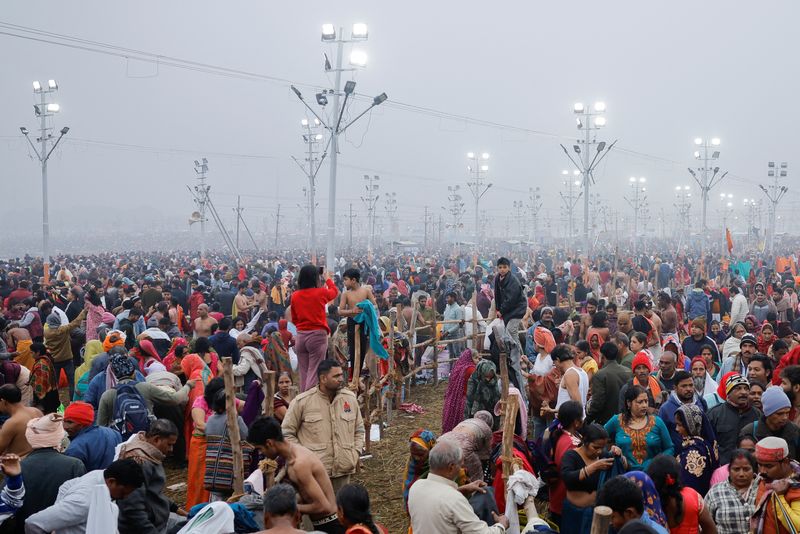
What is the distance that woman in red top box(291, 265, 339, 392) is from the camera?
7824 mm

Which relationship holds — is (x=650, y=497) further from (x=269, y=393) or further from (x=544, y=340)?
(x=544, y=340)

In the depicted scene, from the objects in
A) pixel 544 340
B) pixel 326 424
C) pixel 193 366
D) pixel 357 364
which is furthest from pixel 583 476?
pixel 193 366

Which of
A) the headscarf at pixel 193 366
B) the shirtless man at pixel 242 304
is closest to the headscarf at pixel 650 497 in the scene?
the headscarf at pixel 193 366

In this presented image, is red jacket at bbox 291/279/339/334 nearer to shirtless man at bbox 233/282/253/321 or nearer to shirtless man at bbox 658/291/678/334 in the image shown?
shirtless man at bbox 658/291/678/334

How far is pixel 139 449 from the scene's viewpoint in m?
5.15

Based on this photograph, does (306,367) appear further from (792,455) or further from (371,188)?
(371,188)

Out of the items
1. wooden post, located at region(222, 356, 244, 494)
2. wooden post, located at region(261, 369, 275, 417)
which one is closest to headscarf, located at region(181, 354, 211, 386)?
wooden post, located at region(261, 369, 275, 417)

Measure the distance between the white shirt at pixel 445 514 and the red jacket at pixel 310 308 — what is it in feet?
12.4

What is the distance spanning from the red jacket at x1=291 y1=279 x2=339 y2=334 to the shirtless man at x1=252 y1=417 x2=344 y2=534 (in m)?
3.04

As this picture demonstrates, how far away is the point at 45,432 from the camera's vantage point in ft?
17.6

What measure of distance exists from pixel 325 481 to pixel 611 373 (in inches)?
136

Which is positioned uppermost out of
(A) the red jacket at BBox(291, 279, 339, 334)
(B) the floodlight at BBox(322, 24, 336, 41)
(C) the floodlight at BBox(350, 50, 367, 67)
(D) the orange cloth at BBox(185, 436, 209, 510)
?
(B) the floodlight at BBox(322, 24, 336, 41)

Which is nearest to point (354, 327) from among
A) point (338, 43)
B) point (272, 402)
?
point (272, 402)

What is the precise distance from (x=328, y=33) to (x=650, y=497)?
16.3 meters
